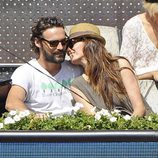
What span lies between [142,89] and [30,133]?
178 centimetres

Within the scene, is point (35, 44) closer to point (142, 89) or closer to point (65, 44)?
point (65, 44)

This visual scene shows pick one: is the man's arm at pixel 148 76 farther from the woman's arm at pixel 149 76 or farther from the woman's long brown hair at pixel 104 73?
the woman's long brown hair at pixel 104 73

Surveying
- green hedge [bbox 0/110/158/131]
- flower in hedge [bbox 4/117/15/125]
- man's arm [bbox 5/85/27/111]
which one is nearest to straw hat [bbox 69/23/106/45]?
man's arm [bbox 5/85/27/111]

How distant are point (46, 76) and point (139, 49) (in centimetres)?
76

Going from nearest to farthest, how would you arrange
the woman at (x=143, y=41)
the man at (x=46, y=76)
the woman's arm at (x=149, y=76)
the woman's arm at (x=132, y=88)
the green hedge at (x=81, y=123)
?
the green hedge at (x=81, y=123), the woman's arm at (x=132, y=88), the man at (x=46, y=76), the woman's arm at (x=149, y=76), the woman at (x=143, y=41)

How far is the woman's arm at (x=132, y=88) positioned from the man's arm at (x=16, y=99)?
67 cm

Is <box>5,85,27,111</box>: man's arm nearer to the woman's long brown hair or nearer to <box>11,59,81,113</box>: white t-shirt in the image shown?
<box>11,59,81,113</box>: white t-shirt

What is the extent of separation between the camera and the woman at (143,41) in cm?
434

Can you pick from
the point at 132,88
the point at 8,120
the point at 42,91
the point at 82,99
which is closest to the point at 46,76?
the point at 42,91

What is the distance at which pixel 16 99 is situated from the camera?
388 centimetres

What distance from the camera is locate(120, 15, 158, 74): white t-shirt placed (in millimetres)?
4344

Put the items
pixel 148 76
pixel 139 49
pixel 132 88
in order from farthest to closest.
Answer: pixel 139 49 → pixel 148 76 → pixel 132 88

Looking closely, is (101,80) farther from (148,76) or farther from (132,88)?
(148,76)

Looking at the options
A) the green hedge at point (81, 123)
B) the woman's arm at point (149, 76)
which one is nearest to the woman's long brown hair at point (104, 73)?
the woman's arm at point (149, 76)
